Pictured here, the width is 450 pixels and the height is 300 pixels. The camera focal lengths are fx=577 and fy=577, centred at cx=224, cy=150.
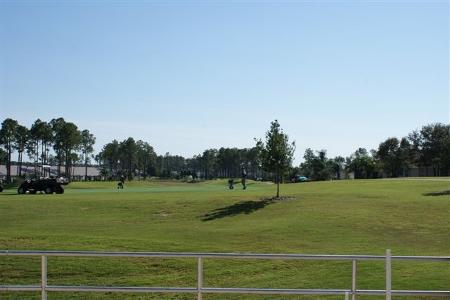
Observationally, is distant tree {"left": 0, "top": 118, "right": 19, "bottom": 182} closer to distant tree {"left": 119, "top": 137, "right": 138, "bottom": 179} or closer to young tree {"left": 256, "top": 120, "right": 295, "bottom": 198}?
distant tree {"left": 119, "top": 137, "right": 138, "bottom": 179}

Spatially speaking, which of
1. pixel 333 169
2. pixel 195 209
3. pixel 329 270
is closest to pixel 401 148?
pixel 333 169

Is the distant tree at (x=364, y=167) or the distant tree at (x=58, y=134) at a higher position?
the distant tree at (x=58, y=134)

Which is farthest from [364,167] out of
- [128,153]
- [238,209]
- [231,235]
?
[231,235]

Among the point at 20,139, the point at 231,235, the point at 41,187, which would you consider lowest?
the point at 231,235

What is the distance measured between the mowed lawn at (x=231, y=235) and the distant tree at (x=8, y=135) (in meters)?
83.0

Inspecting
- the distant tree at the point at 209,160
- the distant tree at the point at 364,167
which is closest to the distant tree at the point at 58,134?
the distant tree at the point at 364,167

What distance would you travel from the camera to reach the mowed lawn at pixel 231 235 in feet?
57.6

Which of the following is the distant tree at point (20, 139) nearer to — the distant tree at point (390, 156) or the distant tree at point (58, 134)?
the distant tree at point (58, 134)

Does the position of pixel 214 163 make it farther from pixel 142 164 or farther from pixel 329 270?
pixel 329 270

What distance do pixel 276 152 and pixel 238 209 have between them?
7543mm

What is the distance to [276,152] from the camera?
39.9 metres

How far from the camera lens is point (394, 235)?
1016 inches

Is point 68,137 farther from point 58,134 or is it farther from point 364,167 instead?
point 364,167

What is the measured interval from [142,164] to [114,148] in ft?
48.4
